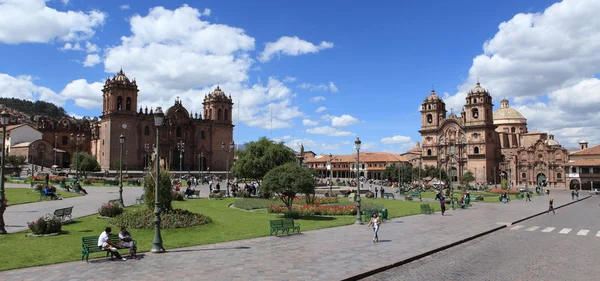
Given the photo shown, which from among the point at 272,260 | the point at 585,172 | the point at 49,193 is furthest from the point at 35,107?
the point at 272,260

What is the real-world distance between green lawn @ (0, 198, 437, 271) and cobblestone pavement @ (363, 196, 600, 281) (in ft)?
21.4

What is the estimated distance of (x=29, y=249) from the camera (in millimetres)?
12438

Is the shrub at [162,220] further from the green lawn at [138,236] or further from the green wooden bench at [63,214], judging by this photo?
the green wooden bench at [63,214]

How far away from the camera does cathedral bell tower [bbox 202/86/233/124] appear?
268 ft

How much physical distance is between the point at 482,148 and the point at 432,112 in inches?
539

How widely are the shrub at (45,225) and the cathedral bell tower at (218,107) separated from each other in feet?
217

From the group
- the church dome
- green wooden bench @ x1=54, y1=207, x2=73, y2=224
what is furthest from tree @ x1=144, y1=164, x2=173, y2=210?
the church dome

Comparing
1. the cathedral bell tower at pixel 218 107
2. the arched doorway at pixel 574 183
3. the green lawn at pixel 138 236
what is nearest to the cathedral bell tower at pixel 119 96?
the cathedral bell tower at pixel 218 107

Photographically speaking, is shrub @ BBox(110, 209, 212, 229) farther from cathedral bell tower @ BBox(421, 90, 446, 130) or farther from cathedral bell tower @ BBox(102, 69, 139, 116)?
cathedral bell tower @ BBox(421, 90, 446, 130)

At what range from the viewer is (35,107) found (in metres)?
155

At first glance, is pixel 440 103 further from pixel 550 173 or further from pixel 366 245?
pixel 366 245

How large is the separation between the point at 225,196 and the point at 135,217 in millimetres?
19170

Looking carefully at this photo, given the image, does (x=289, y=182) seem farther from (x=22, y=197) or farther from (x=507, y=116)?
(x=507, y=116)

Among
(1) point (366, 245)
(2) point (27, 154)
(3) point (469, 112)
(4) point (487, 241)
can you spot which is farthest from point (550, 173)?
(2) point (27, 154)
